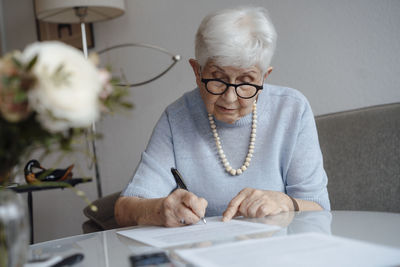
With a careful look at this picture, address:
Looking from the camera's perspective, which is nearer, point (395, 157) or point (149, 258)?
point (149, 258)

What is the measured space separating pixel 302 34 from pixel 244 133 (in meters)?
0.83

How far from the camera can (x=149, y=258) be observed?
682mm

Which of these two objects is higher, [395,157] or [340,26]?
[340,26]

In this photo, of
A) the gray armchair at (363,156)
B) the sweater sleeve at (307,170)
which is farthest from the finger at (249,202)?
the gray armchair at (363,156)

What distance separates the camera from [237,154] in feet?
4.93

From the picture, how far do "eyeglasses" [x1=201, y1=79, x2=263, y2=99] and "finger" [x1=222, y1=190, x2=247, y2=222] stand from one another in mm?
374

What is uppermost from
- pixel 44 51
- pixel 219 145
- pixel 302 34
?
pixel 302 34

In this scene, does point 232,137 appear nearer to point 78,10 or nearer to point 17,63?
point 17,63

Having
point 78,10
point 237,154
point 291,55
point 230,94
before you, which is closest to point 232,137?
point 237,154

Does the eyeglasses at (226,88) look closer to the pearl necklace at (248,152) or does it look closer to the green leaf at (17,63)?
the pearl necklace at (248,152)

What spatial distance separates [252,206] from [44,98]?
74cm

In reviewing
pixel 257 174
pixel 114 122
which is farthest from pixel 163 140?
pixel 114 122

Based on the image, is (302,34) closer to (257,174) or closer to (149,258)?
Answer: (257,174)

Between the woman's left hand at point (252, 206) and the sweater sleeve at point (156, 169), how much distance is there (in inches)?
13.9
